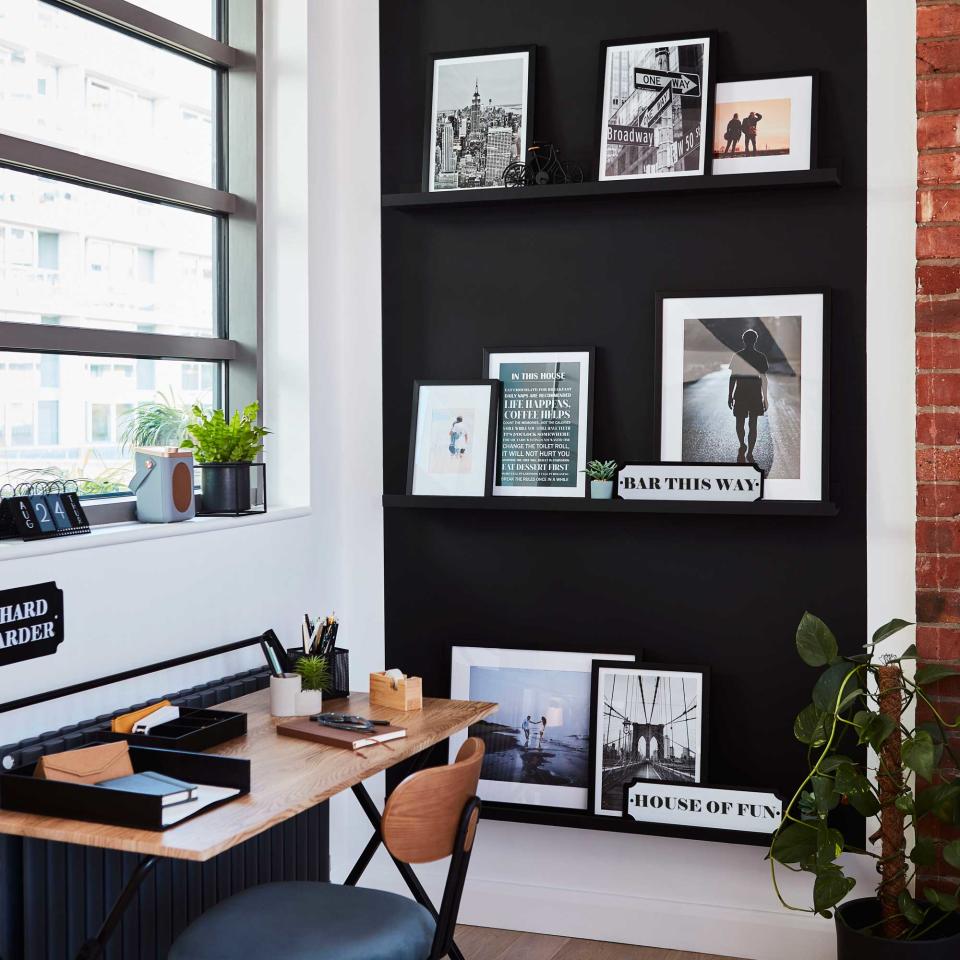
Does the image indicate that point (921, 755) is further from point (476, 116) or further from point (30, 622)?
point (476, 116)

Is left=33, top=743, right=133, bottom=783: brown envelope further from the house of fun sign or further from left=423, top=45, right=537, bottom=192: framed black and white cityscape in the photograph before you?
left=423, top=45, right=537, bottom=192: framed black and white cityscape

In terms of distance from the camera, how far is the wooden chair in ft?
6.68

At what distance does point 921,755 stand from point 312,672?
139cm

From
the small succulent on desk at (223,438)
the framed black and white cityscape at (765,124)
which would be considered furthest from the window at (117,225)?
the framed black and white cityscape at (765,124)

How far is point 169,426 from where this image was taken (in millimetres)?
3172

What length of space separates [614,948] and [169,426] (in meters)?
1.90

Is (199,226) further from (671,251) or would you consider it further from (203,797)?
(203,797)

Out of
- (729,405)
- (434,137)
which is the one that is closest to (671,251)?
(729,405)

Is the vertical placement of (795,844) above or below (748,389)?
below

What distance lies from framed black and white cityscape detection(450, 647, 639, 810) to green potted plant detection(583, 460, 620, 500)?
47cm

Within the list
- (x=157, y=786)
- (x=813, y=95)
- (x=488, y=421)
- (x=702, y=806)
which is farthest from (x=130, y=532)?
(x=813, y=95)

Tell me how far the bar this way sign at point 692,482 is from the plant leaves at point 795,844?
0.83m

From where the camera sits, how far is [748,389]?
312 centimetres

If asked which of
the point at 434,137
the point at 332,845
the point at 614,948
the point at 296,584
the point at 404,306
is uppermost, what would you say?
the point at 434,137
